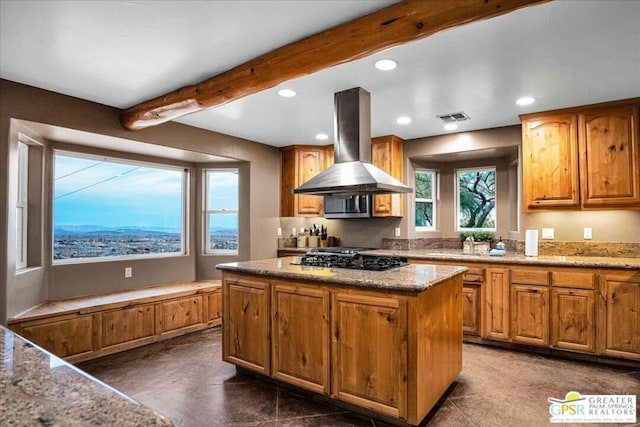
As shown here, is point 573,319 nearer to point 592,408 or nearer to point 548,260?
point 548,260

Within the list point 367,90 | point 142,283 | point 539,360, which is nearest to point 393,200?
point 367,90

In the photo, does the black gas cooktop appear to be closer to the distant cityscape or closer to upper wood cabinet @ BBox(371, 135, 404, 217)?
upper wood cabinet @ BBox(371, 135, 404, 217)

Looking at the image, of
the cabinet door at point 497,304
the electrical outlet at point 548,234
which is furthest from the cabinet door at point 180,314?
the electrical outlet at point 548,234

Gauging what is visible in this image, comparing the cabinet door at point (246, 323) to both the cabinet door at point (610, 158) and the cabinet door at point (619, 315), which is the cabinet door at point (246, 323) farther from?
the cabinet door at point (610, 158)

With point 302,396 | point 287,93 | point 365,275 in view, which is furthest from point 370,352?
point 287,93

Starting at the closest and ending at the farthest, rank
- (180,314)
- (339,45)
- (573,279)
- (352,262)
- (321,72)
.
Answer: (339,45)
(321,72)
(352,262)
(573,279)
(180,314)

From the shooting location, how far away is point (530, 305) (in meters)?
3.61

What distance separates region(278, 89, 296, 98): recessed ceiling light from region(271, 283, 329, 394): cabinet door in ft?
5.40

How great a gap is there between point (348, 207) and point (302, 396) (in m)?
2.72

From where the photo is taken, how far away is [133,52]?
250 cm

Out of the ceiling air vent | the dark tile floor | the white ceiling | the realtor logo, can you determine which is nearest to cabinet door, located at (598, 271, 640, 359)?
the dark tile floor

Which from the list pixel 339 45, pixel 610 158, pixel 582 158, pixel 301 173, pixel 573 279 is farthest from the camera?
pixel 301 173

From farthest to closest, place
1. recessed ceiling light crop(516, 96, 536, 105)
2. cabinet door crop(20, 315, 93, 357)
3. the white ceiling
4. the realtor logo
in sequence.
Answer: recessed ceiling light crop(516, 96, 536, 105) → cabinet door crop(20, 315, 93, 357) → the realtor logo → the white ceiling

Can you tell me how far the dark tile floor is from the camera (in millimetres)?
2430
